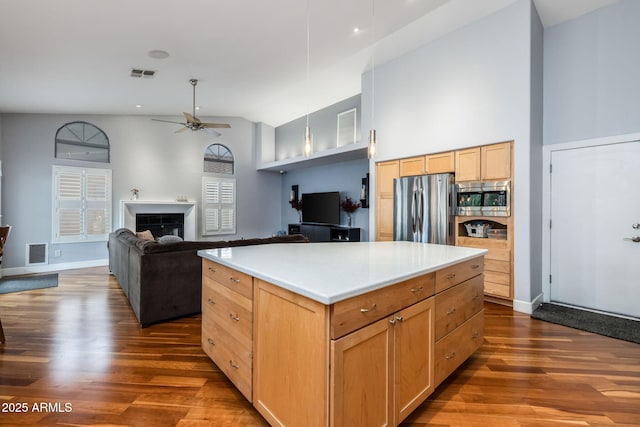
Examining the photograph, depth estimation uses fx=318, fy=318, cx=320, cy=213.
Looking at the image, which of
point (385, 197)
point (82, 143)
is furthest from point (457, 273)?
point (82, 143)

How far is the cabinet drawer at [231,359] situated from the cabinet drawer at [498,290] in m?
3.36

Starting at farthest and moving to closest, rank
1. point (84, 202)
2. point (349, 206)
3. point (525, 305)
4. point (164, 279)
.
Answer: point (349, 206), point (84, 202), point (525, 305), point (164, 279)

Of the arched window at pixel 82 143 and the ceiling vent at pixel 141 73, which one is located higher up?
the ceiling vent at pixel 141 73

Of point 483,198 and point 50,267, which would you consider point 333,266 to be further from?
point 50,267

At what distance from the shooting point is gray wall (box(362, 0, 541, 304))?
12.1 ft

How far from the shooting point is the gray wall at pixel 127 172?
580 centimetres

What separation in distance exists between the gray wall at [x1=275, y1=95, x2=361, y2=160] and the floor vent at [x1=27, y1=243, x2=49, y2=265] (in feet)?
18.0

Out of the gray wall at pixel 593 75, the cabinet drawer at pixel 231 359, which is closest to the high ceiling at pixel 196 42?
the gray wall at pixel 593 75

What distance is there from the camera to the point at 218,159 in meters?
8.34

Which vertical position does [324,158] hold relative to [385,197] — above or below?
above

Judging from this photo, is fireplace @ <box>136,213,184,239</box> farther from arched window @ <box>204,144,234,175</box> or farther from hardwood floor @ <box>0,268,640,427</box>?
hardwood floor @ <box>0,268,640,427</box>

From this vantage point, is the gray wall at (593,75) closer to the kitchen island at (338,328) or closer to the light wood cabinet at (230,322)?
the kitchen island at (338,328)

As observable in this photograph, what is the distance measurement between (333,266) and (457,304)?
0.96 meters

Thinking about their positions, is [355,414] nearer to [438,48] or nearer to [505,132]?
[505,132]
